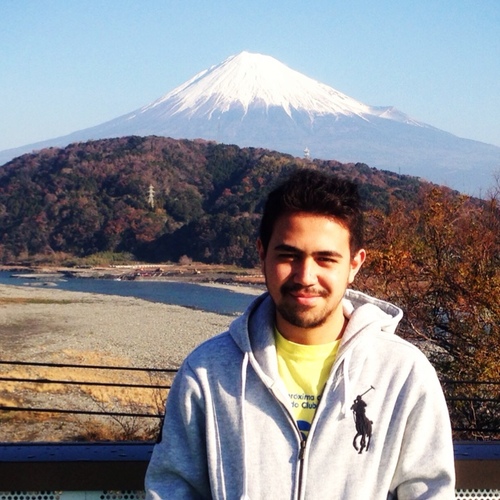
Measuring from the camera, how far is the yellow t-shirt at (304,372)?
162cm

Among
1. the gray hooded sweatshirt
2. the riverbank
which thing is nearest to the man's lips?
the gray hooded sweatshirt

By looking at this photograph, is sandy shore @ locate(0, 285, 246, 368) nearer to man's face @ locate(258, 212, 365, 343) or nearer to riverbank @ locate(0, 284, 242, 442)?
riverbank @ locate(0, 284, 242, 442)

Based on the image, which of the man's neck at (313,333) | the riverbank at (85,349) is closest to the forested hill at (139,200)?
the riverbank at (85,349)

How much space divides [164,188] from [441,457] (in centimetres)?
5692

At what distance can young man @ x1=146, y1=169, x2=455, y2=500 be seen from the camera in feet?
5.17

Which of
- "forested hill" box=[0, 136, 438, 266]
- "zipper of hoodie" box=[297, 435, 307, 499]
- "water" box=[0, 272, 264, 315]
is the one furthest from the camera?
"forested hill" box=[0, 136, 438, 266]

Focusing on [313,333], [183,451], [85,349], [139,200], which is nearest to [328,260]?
[313,333]

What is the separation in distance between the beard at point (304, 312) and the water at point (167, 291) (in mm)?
28361

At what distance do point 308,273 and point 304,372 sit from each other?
0.22 meters

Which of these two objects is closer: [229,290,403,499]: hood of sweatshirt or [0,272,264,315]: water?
[229,290,403,499]: hood of sweatshirt

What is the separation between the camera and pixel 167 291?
40906 mm

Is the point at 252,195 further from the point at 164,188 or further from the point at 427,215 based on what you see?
the point at 427,215

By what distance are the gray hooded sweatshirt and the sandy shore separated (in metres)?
17.2

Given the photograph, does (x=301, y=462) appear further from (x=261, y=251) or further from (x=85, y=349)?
(x=85, y=349)
